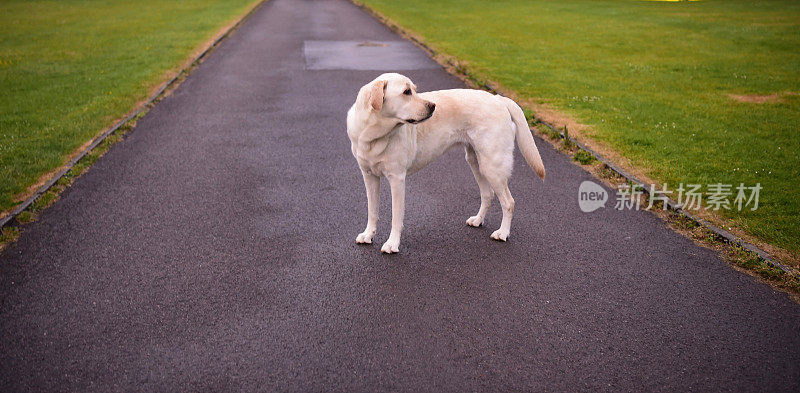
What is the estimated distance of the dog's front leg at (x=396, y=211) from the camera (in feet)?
15.5

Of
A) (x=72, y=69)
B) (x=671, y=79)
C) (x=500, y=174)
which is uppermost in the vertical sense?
(x=72, y=69)

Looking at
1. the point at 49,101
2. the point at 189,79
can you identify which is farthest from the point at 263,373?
the point at 189,79

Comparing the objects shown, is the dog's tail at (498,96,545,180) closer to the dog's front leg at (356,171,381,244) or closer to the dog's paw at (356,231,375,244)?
the dog's front leg at (356,171,381,244)

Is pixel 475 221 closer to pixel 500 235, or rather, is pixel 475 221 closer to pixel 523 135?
pixel 500 235

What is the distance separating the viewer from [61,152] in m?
7.52

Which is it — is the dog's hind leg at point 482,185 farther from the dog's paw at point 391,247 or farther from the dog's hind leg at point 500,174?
the dog's paw at point 391,247

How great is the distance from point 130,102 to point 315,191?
6067mm

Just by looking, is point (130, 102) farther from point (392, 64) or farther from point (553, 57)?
point (553, 57)

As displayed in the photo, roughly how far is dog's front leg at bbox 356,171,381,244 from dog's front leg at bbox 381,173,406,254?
18cm

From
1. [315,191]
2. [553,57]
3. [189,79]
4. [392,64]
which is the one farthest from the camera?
[553,57]

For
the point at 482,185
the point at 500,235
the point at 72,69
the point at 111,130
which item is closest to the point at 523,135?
the point at 482,185

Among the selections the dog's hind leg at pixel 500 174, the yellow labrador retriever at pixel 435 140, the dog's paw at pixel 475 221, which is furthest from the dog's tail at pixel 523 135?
the dog's paw at pixel 475 221

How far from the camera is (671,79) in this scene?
12391 millimetres

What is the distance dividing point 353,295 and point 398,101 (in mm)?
1689
